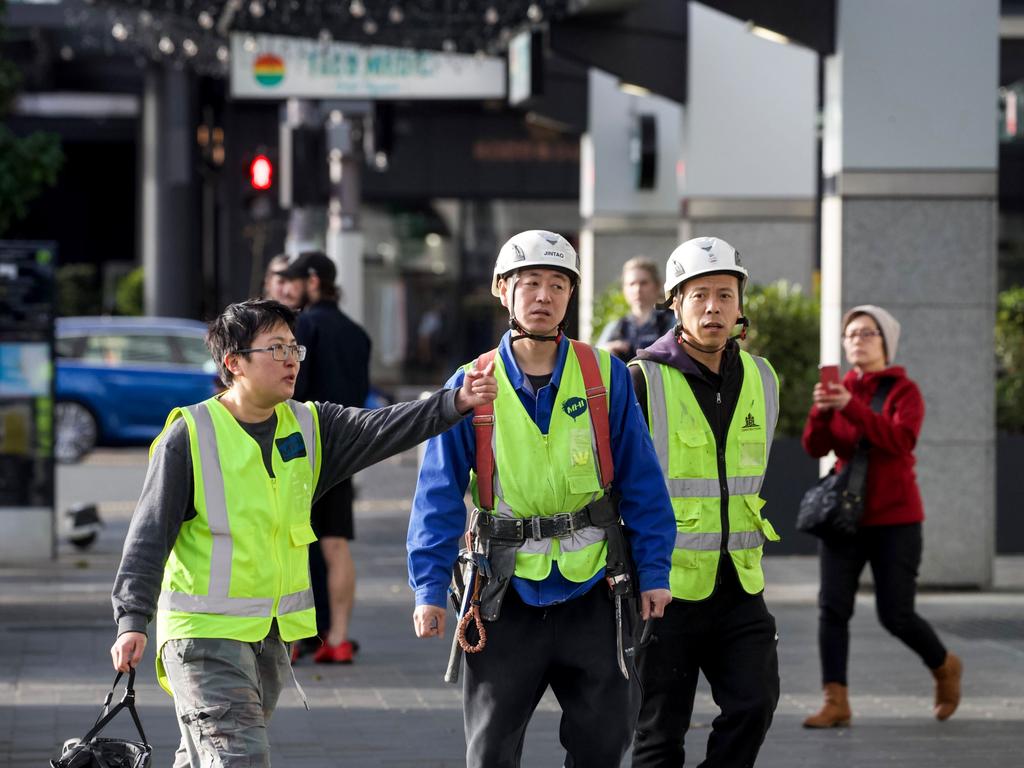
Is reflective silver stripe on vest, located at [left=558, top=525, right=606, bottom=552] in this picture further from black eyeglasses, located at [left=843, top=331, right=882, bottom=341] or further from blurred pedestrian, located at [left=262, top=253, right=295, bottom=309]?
blurred pedestrian, located at [left=262, top=253, right=295, bottom=309]

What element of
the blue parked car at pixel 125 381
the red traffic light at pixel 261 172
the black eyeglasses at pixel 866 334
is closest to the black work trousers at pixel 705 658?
the black eyeglasses at pixel 866 334

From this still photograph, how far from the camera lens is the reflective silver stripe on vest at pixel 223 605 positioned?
4957mm

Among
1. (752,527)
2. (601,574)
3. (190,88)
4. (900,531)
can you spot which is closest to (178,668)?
(601,574)

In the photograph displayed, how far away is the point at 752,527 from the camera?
5750 millimetres

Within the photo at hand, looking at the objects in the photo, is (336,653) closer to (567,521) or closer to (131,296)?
(567,521)

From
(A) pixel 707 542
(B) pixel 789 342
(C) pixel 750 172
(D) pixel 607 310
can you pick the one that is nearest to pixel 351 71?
(C) pixel 750 172

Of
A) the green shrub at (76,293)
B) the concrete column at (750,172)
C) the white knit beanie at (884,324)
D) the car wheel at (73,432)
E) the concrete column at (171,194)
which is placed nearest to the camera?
the white knit beanie at (884,324)

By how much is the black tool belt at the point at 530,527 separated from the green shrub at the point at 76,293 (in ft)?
107

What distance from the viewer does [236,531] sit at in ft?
16.3

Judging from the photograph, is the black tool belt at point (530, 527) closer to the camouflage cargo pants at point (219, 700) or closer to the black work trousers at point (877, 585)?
the camouflage cargo pants at point (219, 700)

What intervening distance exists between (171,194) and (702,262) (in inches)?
1202

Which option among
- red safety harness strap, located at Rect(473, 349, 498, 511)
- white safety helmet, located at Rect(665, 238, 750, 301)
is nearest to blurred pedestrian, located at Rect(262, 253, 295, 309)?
white safety helmet, located at Rect(665, 238, 750, 301)

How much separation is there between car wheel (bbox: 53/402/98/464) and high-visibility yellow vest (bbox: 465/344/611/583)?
1756 cm

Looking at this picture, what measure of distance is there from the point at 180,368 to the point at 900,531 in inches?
629
